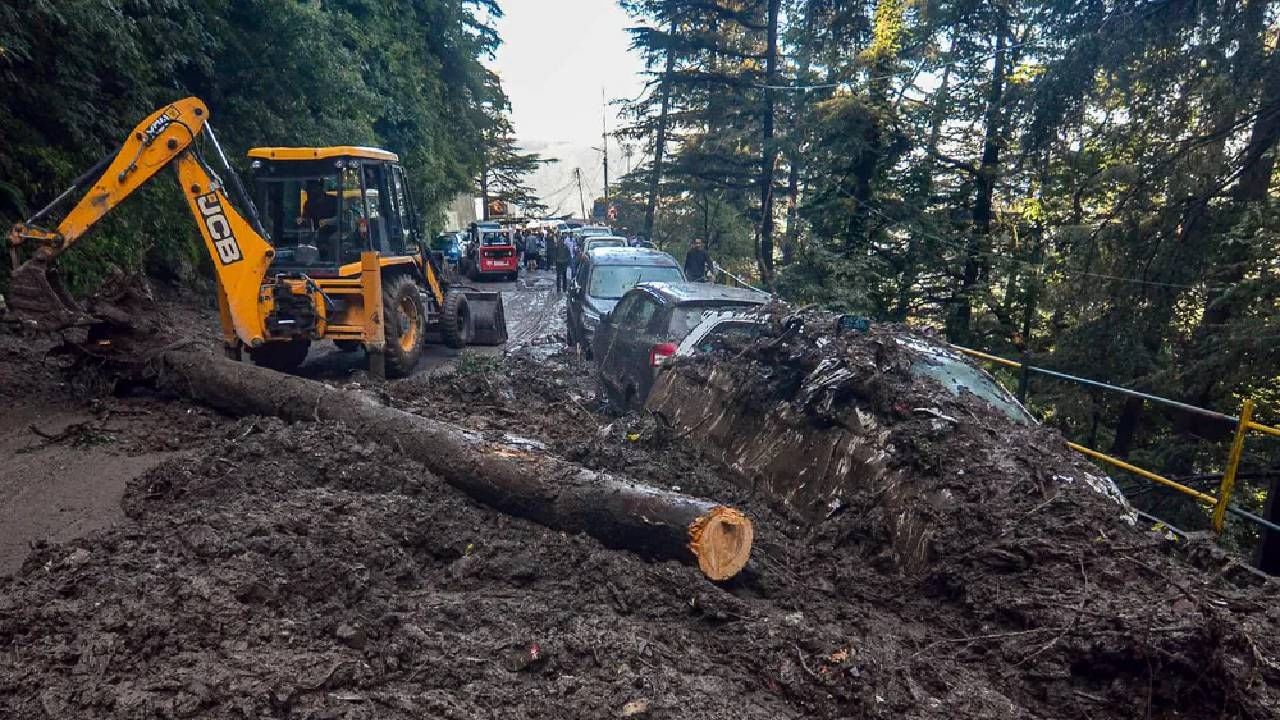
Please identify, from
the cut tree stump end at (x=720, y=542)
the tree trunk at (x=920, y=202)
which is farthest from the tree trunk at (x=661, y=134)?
the cut tree stump end at (x=720, y=542)

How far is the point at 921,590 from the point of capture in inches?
159

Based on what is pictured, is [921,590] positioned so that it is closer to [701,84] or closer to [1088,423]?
[1088,423]

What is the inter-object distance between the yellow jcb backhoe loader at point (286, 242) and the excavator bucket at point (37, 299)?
0.01m

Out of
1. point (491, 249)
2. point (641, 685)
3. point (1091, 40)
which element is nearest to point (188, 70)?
point (491, 249)

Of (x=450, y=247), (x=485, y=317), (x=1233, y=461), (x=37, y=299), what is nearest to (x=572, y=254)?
(x=450, y=247)

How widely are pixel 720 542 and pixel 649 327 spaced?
4.53m

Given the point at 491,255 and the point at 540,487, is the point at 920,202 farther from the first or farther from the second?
the point at 491,255

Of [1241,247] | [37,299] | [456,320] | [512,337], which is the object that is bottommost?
[512,337]

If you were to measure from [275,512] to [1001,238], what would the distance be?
533 inches

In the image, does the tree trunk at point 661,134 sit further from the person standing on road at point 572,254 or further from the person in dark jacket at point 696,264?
the person in dark jacket at point 696,264

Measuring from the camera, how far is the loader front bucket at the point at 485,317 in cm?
1375

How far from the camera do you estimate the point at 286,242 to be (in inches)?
407

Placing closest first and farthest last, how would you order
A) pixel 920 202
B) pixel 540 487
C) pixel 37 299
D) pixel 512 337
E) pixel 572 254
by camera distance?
pixel 540 487, pixel 37 299, pixel 920 202, pixel 512 337, pixel 572 254

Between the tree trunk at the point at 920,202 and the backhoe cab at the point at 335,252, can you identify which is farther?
the tree trunk at the point at 920,202
